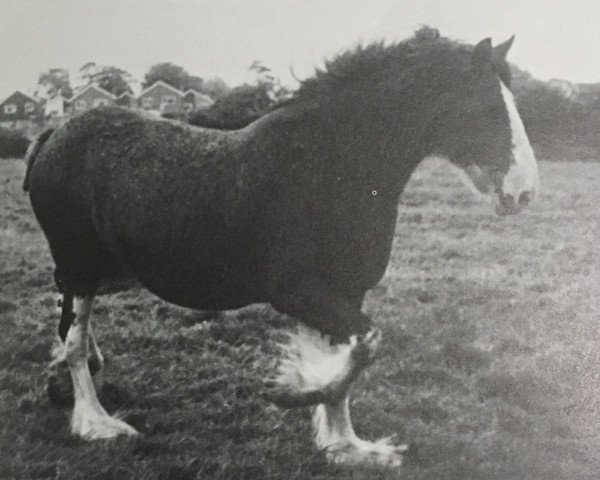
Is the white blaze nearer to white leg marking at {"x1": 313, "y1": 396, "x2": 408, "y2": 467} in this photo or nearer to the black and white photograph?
the black and white photograph

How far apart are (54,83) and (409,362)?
1.42m

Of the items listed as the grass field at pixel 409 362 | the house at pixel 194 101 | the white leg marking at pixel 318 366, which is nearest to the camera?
the white leg marking at pixel 318 366

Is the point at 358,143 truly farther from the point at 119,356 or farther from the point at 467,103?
the point at 119,356

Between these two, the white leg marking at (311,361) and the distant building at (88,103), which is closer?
the white leg marking at (311,361)

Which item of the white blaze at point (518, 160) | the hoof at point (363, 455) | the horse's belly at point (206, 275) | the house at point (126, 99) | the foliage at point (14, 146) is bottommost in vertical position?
the hoof at point (363, 455)

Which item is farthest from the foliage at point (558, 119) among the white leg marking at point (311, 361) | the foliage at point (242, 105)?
the white leg marking at point (311, 361)

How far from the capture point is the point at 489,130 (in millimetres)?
1876

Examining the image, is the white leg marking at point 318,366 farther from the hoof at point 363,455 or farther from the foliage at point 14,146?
the foliage at point 14,146

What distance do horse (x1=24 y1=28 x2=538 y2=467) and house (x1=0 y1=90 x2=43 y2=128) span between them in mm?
409

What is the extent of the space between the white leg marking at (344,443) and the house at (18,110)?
128 cm

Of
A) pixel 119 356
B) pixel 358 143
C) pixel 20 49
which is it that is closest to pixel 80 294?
pixel 119 356

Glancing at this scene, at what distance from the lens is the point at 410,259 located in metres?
2.02

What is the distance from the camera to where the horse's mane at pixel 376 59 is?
1849 mm

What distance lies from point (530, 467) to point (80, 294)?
4.73 feet
